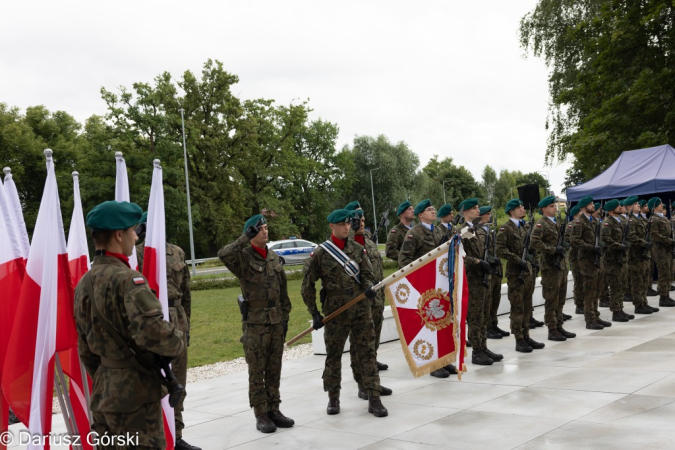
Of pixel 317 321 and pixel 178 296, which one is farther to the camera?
pixel 317 321

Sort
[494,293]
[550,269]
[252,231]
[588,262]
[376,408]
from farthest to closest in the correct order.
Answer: [588,262]
[494,293]
[550,269]
[376,408]
[252,231]

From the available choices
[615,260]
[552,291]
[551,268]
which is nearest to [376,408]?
[552,291]

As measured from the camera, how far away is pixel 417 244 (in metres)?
8.52

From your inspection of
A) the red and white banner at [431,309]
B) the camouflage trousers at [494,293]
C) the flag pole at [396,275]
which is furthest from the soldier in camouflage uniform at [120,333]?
the camouflage trousers at [494,293]

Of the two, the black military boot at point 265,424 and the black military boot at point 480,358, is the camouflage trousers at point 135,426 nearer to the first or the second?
the black military boot at point 265,424

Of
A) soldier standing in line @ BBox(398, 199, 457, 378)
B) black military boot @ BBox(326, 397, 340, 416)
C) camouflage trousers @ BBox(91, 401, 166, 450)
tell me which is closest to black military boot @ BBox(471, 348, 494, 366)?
soldier standing in line @ BBox(398, 199, 457, 378)

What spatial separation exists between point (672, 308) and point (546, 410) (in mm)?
8328

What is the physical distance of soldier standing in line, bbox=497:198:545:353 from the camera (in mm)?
9320

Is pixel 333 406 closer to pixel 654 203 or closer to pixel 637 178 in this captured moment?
pixel 654 203

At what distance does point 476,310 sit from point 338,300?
104 inches

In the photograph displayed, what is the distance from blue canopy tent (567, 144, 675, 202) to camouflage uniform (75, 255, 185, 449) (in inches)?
593

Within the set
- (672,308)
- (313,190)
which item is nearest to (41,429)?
(672,308)

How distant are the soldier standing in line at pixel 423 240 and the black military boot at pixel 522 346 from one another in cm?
142

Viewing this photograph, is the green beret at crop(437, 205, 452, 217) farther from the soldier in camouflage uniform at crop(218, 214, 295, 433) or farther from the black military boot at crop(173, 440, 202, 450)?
the black military boot at crop(173, 440, 202, 450)
